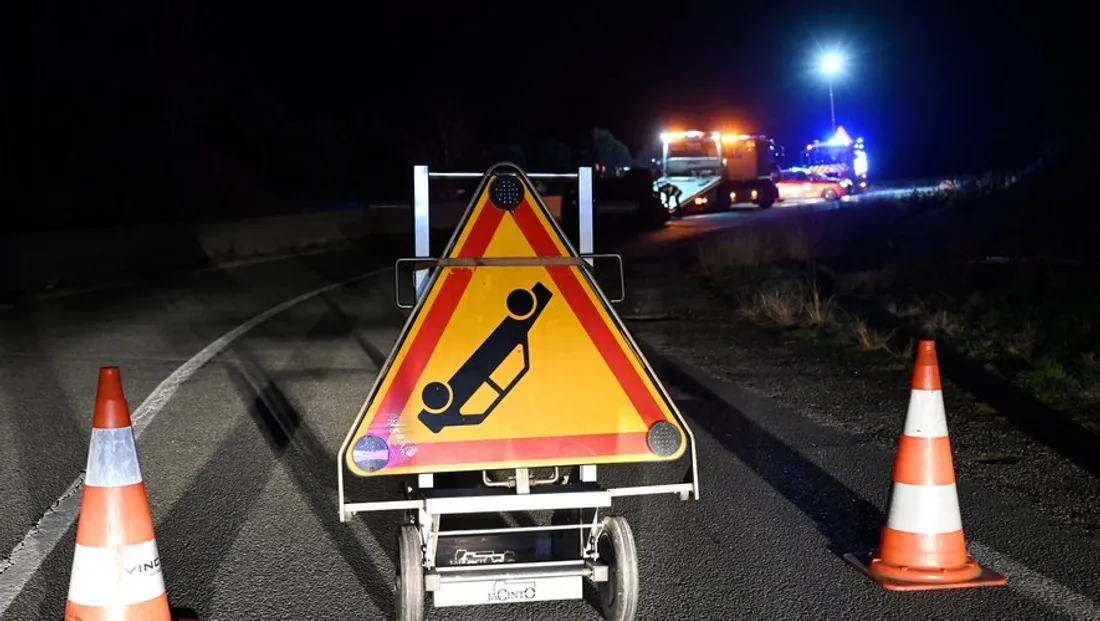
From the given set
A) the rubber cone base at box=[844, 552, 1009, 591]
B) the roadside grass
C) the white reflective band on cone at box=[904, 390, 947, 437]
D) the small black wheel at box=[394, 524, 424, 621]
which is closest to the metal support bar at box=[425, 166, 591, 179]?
the small black wheel at box=[394, 524, 424, 621]

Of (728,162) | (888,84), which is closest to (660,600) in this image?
(728,162)

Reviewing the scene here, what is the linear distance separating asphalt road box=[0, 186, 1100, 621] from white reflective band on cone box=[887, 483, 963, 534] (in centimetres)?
29

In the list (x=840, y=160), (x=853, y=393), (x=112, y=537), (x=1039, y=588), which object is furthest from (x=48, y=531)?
(x=840, y=160)

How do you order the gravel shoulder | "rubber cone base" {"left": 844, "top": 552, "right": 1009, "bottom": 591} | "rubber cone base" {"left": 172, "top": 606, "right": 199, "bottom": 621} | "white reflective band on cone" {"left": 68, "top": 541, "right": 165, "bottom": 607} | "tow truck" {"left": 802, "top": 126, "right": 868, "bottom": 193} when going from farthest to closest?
"tow truck" {"left": 802, "top": 126, "right": 868, "bottom": 193} → the gravel shoulder → "rubber cone base" {"left": 844, "top": 552, "right": 1009, "bottom": 591} → "rubber cone base" {"left": 172, "top": 606, "right": 199, "bottom": 621} → "white reflective band on cone" {"left": 68, "top": 541, "right": 165, "bottom": 607}

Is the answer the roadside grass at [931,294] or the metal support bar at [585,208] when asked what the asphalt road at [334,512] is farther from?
the roadside grass at [931,294]

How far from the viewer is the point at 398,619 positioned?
4.57 metres

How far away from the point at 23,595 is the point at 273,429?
3200mm

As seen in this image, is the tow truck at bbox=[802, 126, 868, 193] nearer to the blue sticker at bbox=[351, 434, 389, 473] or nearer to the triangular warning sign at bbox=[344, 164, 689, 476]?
the triangular warning sign at bbox=[344, 164, 689, 476]

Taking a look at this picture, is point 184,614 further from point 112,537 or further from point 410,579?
point 410,579

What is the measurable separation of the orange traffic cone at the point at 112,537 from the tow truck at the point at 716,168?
3313 cm

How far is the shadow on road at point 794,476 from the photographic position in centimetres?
596

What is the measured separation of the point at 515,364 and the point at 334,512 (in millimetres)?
2043

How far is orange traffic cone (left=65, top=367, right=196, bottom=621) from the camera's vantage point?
412cm

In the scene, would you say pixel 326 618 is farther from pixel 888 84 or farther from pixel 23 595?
pixel 888 84
